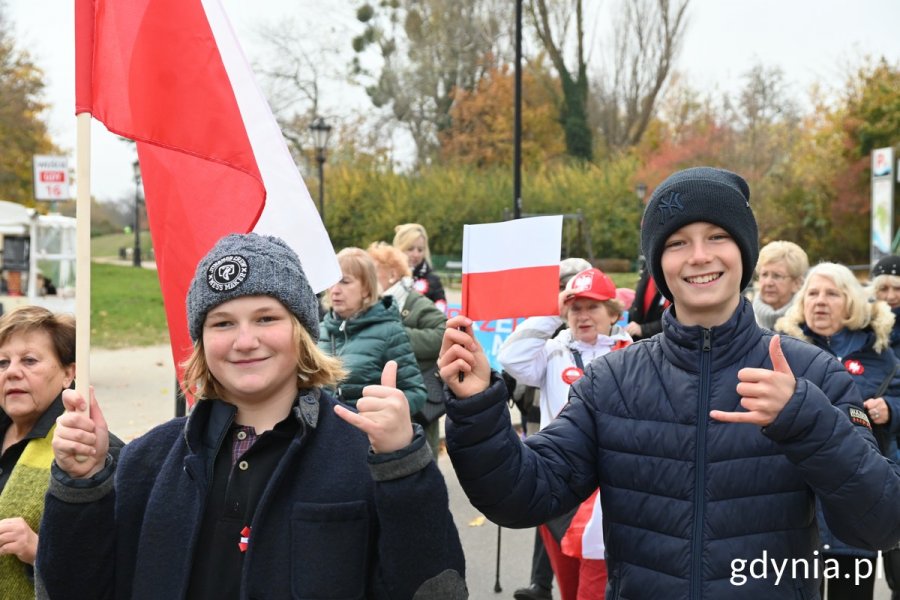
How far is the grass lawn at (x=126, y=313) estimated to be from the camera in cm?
1719

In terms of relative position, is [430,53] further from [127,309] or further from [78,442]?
[78,442]

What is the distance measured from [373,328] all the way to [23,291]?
8.96 metres

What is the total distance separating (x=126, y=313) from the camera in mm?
21469

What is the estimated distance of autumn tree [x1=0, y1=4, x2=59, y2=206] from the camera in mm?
28219

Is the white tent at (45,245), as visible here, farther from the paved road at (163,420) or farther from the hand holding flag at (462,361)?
the hand holding flag at (462,361)

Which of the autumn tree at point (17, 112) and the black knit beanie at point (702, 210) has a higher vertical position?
the autumn tree at point (17, 112)

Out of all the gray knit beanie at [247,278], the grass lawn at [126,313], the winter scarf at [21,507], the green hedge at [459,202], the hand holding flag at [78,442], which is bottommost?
the grass lawn at [126,313]

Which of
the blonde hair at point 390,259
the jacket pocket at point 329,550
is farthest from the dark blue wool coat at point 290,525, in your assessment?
the blonde hair at point 390,259

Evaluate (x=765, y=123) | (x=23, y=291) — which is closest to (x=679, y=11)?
(x=765, y=123)

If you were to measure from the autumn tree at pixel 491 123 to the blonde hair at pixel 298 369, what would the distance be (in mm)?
A: 44925

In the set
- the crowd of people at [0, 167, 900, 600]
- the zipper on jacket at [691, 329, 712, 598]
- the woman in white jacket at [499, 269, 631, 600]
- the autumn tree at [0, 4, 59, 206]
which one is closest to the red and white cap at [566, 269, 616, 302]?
the woman in white jacket at [499, 269, 631, 600]

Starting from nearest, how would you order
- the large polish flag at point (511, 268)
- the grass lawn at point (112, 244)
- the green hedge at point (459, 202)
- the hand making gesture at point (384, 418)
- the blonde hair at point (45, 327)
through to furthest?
1. the hand making gesture at point (384, 418)
2. the large polish flag at point (511, 268)
3. the blonde hair at point (45, 327)
4. the green hedge at point (459, 202)
5. the grass lawn at point (112, 244)

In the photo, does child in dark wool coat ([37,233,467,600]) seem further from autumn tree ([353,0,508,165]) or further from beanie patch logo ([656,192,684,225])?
autumn tree ([353,0,508,165])

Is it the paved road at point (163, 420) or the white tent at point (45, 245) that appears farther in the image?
the white tent at point (45, 245)
